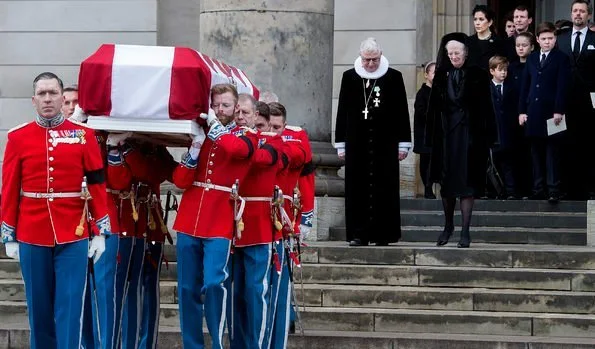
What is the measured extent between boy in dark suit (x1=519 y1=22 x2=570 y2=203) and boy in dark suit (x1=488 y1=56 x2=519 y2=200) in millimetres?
353

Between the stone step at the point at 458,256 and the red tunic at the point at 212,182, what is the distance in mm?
3191

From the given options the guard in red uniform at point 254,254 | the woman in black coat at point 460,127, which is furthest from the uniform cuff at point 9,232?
the woman in black coat at point 460,127

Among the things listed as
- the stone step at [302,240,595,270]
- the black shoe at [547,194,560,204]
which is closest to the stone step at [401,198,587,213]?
the black shoe at [547,194,560,204]

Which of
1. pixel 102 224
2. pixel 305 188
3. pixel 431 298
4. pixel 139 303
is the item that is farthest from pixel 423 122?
pixel 102 224

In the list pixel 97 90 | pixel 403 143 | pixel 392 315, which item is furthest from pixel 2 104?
pixel 97 90

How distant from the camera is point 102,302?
11945 millimetres

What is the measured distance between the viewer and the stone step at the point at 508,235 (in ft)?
53.0

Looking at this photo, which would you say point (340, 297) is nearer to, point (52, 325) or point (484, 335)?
point (484, 335)

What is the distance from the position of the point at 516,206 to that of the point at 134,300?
5689 millimetres

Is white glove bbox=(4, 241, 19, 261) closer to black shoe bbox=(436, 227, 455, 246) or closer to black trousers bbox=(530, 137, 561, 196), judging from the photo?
black shoe bbox=(436, 227, 455, 246)

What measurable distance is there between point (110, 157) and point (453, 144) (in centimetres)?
428

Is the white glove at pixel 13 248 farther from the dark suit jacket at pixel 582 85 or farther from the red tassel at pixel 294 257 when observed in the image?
the dark suit jacket at pixel 582 85

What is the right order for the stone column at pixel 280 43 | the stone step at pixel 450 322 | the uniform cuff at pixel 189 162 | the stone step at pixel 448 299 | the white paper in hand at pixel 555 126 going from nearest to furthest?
the uniform cuff at pixel 189 162 < the stone step at pixel 450 322 < the stone step at pixel 448 299 < the stone column at pixel 280 43 < the white paper in hand at pixel 555 126

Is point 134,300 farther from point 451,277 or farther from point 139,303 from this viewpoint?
point 451,277
